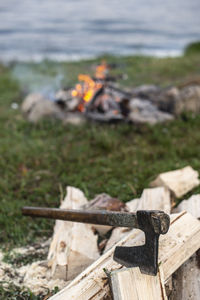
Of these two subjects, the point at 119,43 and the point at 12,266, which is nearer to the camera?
the point at 12,266

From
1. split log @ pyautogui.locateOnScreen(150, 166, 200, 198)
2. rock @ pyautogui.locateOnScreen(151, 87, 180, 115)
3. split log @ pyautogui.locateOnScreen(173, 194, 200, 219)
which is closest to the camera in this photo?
split log @ pyautogui.locateOnScreen(173, 194, 200, 219)

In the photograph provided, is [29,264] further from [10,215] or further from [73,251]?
[10,215]

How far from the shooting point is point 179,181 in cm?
434

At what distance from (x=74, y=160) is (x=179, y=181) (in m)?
1.86

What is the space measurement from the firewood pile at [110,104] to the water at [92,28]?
24.9 feet

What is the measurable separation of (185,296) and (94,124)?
4356 millimetres

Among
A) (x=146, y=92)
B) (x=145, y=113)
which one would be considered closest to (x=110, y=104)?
(x=145, y=113)

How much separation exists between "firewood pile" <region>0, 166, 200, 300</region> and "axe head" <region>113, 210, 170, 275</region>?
0.09 meters

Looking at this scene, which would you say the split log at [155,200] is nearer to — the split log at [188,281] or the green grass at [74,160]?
the green grass at [74,160]

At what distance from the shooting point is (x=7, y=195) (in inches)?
189

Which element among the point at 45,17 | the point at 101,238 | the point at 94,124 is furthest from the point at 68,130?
the point at 45,17

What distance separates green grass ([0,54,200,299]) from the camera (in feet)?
14.8

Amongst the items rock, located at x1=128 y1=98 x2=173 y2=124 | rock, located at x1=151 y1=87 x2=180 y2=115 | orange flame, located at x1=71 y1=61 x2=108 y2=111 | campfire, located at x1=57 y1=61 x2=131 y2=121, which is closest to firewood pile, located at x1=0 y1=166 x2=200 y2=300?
rock, located at x1=128 y1=98 x2=173 y2=124

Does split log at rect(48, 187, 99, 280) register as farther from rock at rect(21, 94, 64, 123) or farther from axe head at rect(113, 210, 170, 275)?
rock at rect(21, 94, 64, 123)
